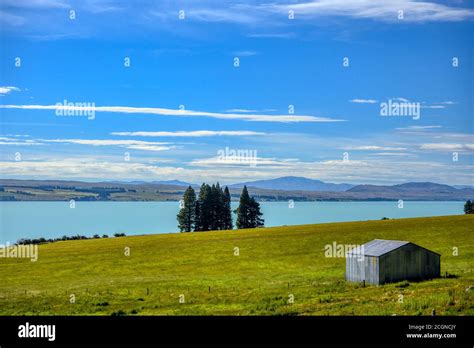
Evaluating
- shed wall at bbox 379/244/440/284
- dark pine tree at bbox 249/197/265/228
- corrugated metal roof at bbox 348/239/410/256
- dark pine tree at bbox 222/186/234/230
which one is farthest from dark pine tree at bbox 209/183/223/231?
shed wall at bbox 379/244/440/284

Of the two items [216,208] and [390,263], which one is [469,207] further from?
[390,263]

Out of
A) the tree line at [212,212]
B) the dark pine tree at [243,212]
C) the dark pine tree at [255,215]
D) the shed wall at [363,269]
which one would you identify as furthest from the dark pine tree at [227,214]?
the shed wall at [363,269]

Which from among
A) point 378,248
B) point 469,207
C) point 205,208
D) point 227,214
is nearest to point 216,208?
point 205,208

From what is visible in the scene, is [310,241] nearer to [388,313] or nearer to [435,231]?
[435,231]

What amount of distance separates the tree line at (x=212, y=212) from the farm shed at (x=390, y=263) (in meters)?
74.8

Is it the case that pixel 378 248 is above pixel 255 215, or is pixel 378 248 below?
below

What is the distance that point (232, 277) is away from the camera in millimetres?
56812

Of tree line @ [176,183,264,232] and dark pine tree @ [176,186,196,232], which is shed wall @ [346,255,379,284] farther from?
dark pine tree @ [176,186,196,232]

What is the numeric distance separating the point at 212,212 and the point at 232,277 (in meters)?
65.5

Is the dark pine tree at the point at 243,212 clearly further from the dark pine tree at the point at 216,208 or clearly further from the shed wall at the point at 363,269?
the shed wall at the point at 363,269
